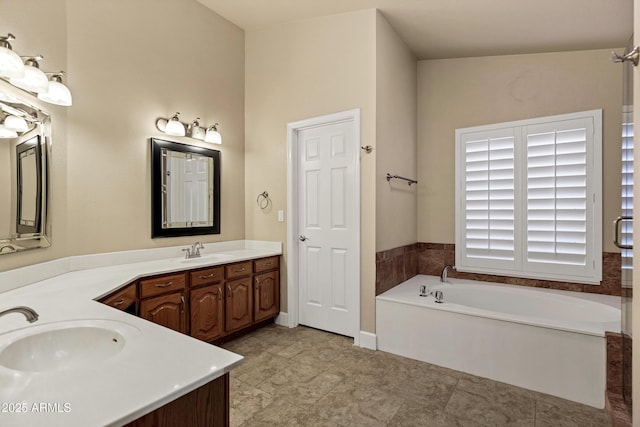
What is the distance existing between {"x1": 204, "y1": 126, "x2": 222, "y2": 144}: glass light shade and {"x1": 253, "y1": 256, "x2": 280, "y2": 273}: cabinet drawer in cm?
127

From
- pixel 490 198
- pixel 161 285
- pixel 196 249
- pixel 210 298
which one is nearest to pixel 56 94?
pixel 161 285

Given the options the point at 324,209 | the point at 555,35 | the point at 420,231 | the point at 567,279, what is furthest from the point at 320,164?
the point at 567,279

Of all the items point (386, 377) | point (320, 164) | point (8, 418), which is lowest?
point (386, 377)

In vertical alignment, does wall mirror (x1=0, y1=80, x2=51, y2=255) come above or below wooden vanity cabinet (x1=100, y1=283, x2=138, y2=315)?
above

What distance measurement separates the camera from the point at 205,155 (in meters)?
3.34

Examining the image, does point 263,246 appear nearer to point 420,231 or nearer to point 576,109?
point 420,231

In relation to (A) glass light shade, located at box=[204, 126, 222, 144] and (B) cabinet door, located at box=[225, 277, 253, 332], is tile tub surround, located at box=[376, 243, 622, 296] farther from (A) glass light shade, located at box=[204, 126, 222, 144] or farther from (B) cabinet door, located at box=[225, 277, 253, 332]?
(A) glass light shade, located at box=[204, 126, 222, 144]

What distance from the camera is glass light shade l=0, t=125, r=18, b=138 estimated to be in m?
1.75

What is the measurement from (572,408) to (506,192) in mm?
1871

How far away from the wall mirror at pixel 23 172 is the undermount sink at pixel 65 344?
3.19ft

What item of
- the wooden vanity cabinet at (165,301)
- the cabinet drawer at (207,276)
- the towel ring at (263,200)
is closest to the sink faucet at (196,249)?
the cabinet drawer at (207,276)

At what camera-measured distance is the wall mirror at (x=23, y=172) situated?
178 centimetres

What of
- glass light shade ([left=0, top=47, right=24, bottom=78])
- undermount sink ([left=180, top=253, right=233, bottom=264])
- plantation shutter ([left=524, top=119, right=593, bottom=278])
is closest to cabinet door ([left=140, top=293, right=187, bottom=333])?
undermount sink ([left=180, top=253, right=233, bottom=264])

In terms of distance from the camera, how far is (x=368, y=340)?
2.95 m
